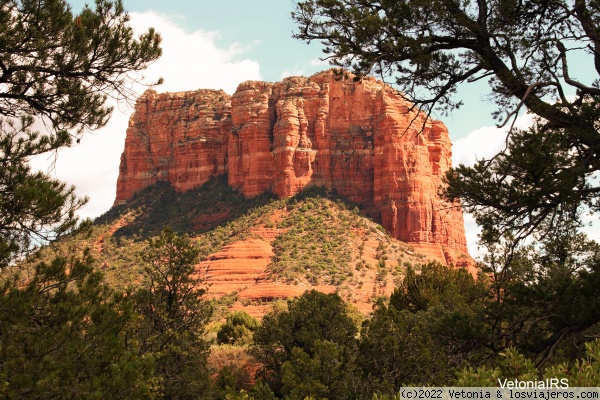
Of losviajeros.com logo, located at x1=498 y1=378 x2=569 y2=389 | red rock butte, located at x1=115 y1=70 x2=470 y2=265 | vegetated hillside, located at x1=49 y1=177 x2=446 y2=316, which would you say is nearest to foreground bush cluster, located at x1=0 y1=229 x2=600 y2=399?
losviajeros.com logo, located at x1=498 y1=378 x2=569 y2=389

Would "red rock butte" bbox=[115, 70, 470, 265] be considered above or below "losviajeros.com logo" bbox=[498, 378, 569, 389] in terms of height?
above

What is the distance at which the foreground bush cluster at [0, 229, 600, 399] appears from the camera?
423 inches

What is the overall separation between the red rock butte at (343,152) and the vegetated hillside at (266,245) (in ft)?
9.48

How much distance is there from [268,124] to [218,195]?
40.0 ft

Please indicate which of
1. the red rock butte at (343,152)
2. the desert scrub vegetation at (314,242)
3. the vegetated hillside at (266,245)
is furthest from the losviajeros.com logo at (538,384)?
the red rock butte at (343,152)

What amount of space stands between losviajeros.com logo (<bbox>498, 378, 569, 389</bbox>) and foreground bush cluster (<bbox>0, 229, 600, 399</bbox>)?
101mm

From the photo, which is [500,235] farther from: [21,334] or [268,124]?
[268,124]

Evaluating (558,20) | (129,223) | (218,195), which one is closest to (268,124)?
(218,195)

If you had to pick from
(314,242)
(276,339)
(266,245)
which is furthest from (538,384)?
(266,245)

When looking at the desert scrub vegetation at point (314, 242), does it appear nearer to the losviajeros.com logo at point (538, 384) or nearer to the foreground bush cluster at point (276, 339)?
the foreground bush cluster at point (276, 339)

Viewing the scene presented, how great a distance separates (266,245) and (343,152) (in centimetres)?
2140

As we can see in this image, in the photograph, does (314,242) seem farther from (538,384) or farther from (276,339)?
(538,384)

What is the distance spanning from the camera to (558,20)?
42.6 feet

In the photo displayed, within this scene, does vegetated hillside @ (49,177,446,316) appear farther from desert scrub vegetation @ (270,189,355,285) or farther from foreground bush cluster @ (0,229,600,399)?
foreground bush cluster @ (0,229,600,399)
